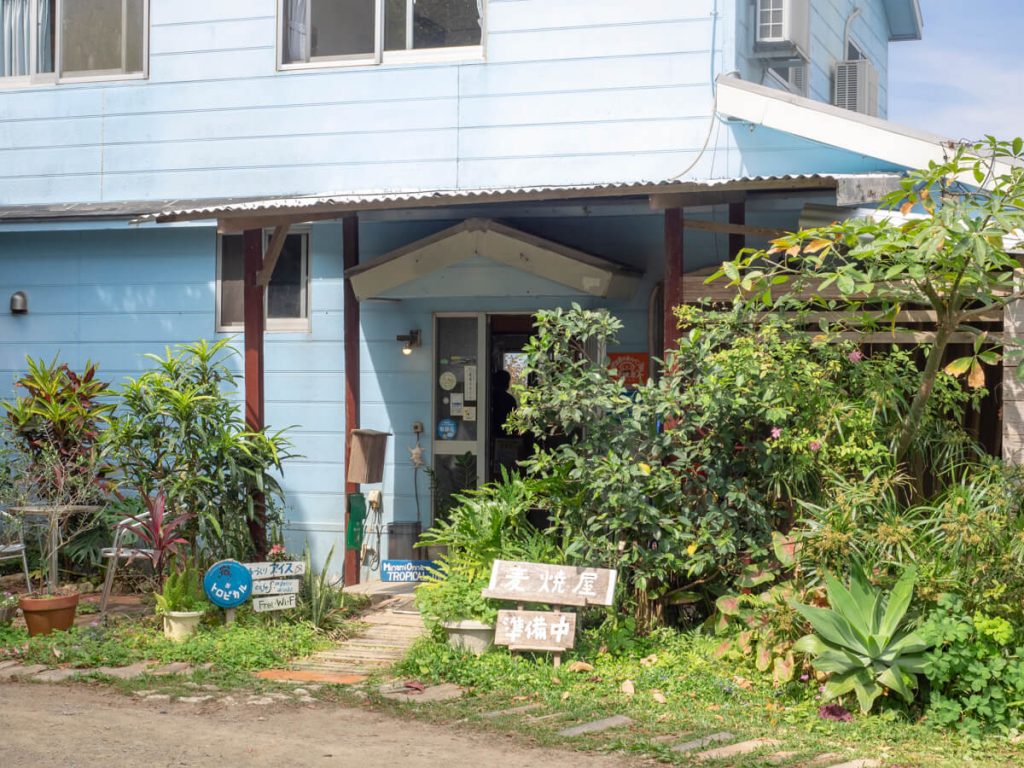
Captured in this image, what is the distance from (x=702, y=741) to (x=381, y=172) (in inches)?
251

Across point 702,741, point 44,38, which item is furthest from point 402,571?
point 44,38

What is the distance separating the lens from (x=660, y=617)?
830 centimetres

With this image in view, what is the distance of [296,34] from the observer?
11547 mm

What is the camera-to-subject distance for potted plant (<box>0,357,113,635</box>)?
9641 mm

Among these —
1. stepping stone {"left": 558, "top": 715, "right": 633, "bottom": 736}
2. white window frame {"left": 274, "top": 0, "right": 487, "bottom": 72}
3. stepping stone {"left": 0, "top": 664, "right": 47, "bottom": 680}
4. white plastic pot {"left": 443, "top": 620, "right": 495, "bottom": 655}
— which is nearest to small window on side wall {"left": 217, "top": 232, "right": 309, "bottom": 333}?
white window frame {"left": 274, "top": 0, "right": 487, "bottom": 72}

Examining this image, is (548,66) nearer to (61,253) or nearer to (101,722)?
(61,253)

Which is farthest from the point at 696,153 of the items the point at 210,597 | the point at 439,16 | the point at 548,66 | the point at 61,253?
the point at 61,253

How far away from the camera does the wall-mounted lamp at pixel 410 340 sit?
11.2m

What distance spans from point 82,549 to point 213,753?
5011 mm

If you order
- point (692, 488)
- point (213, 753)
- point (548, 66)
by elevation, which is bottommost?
point (213, 753)

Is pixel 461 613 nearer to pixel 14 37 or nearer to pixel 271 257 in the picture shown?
pixel 271 257

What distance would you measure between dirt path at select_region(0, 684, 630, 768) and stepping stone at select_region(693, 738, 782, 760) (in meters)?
0.41

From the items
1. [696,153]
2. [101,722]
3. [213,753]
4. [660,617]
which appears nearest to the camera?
[213,753]

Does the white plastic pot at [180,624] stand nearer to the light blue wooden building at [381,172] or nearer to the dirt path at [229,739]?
the dirt path at [229,739]
